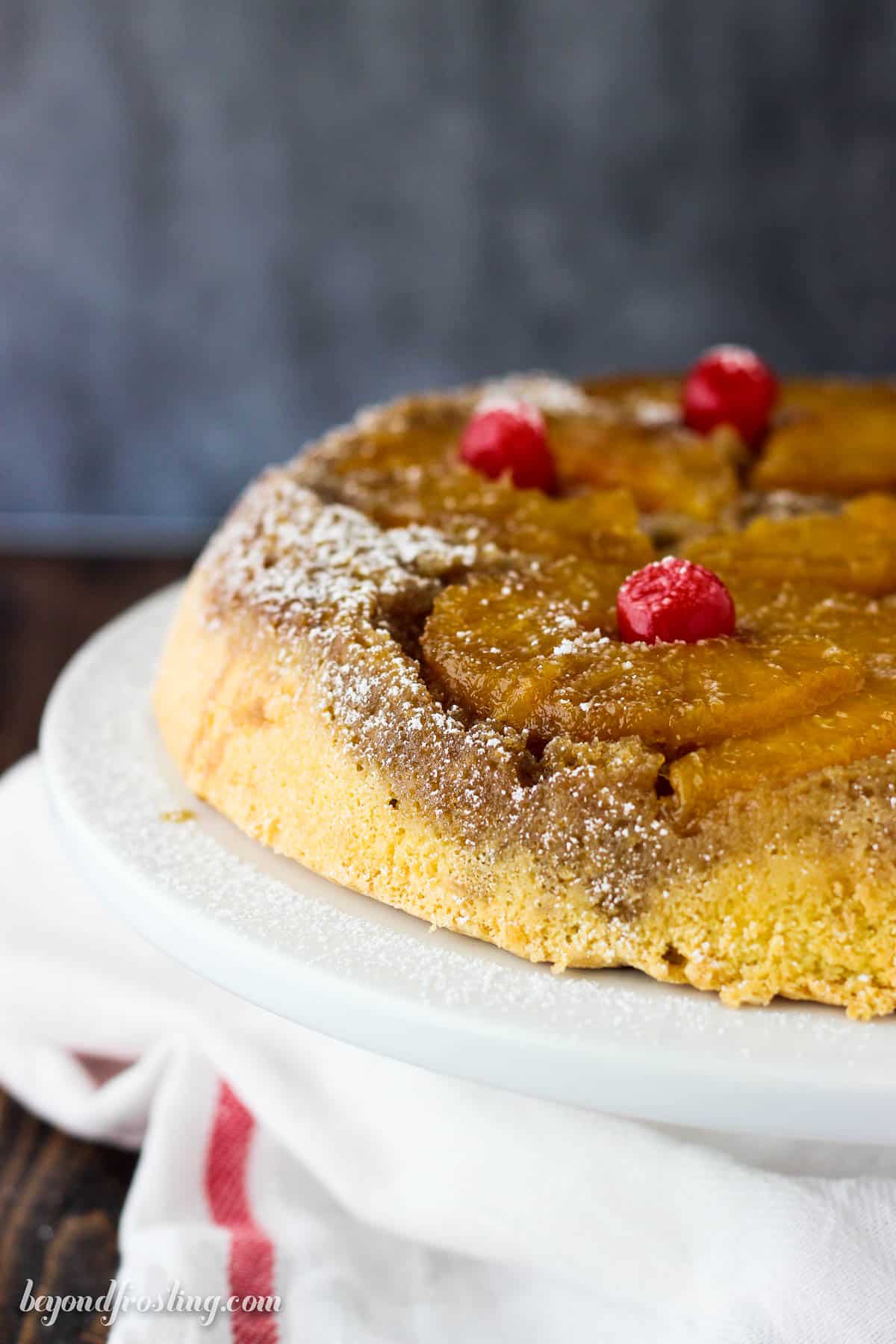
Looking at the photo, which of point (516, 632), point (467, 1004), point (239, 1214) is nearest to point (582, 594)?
point (516, 632)

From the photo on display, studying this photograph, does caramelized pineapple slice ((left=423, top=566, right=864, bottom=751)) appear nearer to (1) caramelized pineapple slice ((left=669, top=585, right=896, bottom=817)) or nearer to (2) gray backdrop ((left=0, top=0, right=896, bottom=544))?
(1) caramelized pineapple slice ((left=669, top=585, right=896, bottom=817))

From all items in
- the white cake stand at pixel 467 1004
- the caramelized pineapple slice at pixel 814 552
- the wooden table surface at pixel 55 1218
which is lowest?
the wooden table surface at pixel 55 1218

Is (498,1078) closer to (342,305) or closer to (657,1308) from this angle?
(657,1308)

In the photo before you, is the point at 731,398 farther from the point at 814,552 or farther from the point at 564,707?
the point at 564,707

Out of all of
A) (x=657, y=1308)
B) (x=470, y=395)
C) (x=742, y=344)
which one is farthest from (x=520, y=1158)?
(x=742, y=344)

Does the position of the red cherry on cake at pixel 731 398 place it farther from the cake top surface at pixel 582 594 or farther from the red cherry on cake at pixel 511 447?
the red cherry on cake at pixel 511 447

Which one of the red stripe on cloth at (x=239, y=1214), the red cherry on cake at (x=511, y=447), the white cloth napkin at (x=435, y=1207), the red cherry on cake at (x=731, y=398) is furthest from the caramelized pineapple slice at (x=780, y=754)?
the red cherry on cake at (x=731, y=398)
